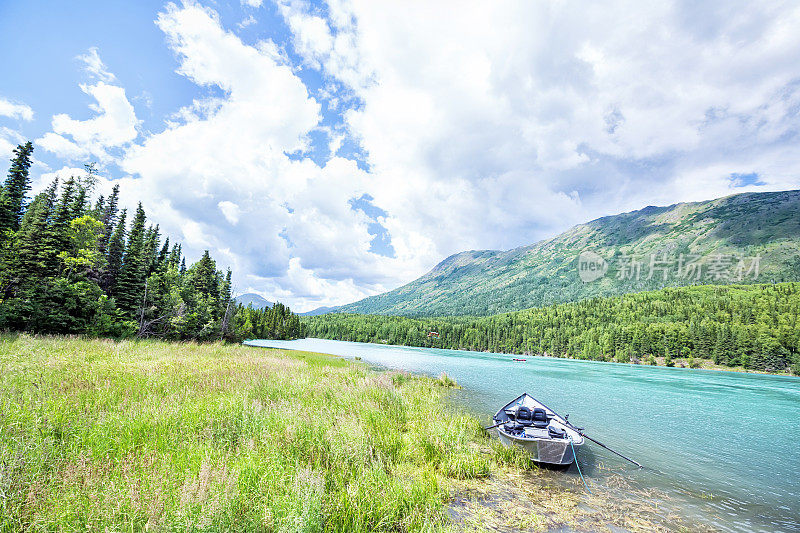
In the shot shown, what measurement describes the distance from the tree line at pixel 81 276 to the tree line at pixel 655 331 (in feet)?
453

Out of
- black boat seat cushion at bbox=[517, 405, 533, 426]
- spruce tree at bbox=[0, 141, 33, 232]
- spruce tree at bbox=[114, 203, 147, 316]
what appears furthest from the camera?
spruce tree at bbox=[114, 203, 147, 316]

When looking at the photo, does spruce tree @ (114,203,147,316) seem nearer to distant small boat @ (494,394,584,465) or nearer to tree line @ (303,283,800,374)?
distant small boat @ (494,394,584,465)

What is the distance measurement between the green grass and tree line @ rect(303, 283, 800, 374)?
144218 millimetres

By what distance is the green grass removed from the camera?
4270mm

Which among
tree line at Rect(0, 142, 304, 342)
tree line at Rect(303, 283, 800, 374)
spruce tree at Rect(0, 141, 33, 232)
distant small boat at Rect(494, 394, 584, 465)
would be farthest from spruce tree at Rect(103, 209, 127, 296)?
tree line at Rect(303, 283, 800, 374)

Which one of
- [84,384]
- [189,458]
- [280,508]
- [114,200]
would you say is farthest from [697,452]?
[114,200]

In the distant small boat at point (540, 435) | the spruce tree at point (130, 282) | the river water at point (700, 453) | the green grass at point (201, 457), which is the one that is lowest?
the river water at point (700, 453)

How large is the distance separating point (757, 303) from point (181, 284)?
207 metres

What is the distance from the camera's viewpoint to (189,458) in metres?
5.99

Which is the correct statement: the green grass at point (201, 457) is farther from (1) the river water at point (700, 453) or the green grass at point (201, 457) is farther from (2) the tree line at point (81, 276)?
(2) the tree line at point (81, 276)

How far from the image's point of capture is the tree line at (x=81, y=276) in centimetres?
2834

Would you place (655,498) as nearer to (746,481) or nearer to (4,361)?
(746,481)

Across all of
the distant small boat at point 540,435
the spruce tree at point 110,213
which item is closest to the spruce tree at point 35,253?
the spruce tree at point 110,213

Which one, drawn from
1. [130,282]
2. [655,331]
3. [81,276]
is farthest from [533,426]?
[655,331]
